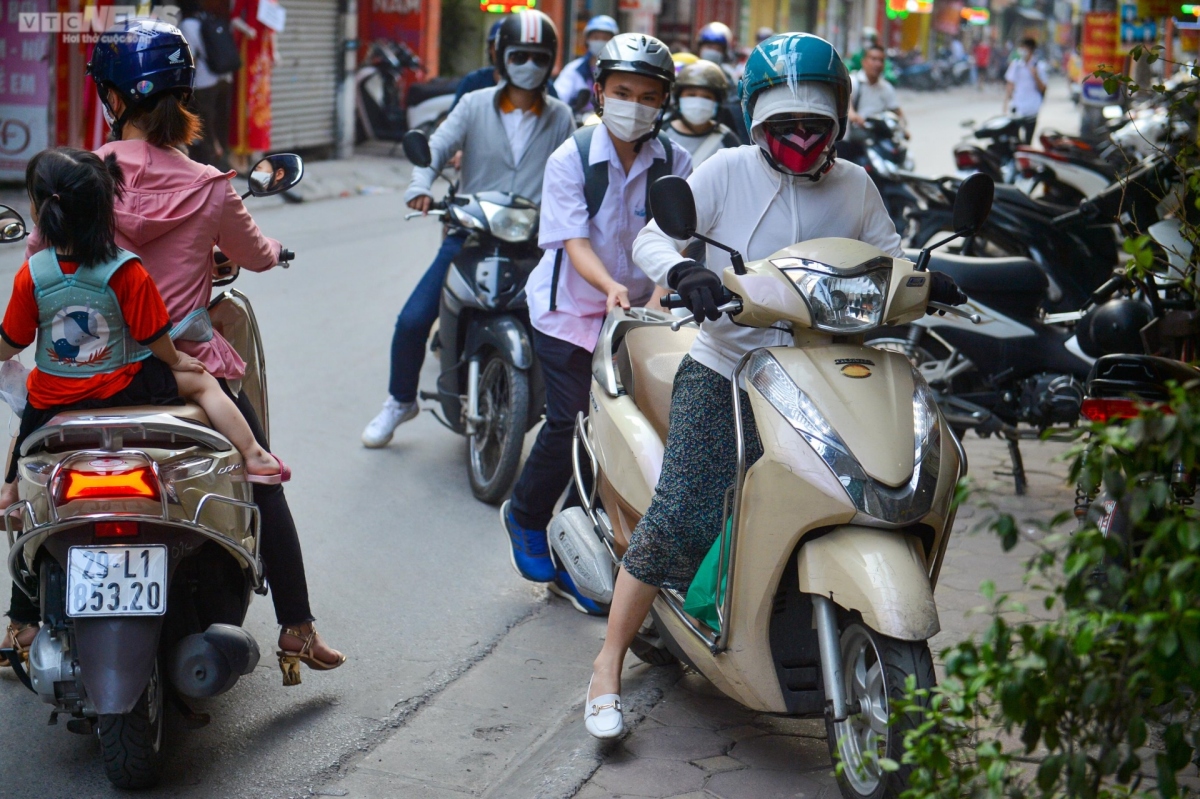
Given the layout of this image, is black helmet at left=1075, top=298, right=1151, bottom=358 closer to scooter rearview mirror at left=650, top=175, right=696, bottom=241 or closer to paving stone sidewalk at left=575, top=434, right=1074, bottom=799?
paving stone sidewalk at left=575, top=434, right=1074, bottom=799

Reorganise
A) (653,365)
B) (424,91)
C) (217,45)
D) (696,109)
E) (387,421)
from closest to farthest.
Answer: (653,365), (387,421), (696,109), (217,45), (424,91)

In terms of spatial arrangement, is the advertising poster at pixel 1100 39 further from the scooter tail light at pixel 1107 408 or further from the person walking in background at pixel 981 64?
the person walking in background at pixel 981 64

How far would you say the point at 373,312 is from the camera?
891 cm

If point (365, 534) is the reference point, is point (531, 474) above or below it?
above

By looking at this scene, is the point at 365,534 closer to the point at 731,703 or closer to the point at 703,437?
the point at 731,703

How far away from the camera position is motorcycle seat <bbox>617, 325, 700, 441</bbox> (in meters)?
3.71

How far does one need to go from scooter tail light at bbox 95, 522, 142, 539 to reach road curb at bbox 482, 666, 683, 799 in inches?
40.5

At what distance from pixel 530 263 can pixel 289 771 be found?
2.83 m

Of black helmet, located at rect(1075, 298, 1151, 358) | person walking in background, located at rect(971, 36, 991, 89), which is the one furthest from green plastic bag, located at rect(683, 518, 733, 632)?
person walking in background, located at rect(971, 36, 991, 89)

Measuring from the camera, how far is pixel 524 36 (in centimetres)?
577

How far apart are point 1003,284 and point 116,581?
4233 mm

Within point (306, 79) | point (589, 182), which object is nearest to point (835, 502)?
point (589, 182)

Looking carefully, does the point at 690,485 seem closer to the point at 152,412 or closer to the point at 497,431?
the point at 152,412

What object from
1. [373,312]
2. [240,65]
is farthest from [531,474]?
[240,65]
